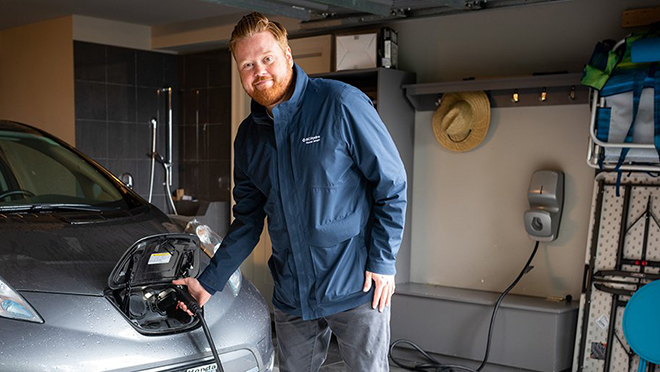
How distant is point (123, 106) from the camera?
6.85 meters

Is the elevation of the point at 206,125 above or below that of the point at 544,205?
above

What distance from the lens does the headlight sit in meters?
2.04

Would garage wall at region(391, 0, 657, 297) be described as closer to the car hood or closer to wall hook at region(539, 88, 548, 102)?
wall hook at region(539, 88, 548, 102)

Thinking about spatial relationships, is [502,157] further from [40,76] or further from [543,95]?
[40,76]

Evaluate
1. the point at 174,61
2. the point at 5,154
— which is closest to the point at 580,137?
the point at 5,154

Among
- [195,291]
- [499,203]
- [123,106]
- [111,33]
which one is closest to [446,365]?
[499,203]

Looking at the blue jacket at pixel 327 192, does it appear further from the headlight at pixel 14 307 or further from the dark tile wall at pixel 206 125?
the dark tile wall at pixel 206 125

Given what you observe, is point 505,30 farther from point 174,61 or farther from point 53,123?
point 53,123

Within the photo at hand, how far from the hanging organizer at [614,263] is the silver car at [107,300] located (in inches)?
74.9

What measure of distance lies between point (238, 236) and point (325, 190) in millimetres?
395

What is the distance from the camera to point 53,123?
6832 millimetres

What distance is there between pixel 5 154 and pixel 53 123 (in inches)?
160

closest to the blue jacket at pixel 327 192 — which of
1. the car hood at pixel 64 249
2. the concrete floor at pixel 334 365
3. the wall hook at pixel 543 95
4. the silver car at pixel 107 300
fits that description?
the silver car at pixel 107 300

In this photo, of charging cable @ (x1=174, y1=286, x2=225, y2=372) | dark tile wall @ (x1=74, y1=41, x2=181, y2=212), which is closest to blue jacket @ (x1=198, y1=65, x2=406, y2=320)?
charging cable @ (x1=174, y1=286, x2=225, y2=372)
